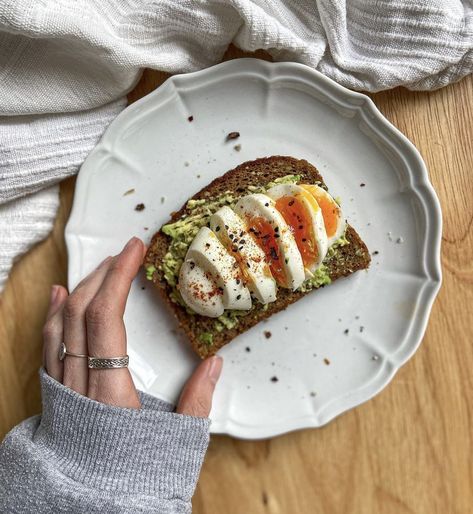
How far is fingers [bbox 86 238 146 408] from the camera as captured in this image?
1950mm

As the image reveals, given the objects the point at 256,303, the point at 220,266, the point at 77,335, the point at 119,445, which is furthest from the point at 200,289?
the point at 119,445

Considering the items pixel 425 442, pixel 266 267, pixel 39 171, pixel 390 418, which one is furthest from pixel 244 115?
pixel 425 442

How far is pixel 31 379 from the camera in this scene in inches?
88.3

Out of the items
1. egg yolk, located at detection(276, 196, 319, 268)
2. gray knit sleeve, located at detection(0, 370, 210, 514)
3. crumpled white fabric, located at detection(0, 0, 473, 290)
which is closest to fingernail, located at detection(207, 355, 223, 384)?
gray knit sleeve, located at detection(0, 370, 210, 514)

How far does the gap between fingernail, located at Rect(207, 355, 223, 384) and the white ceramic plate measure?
52mm

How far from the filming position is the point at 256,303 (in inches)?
83.0

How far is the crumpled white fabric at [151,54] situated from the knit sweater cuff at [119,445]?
668 millimetres

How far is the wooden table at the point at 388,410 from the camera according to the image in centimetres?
220

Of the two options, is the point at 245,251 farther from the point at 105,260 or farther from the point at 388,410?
the point at 388,410

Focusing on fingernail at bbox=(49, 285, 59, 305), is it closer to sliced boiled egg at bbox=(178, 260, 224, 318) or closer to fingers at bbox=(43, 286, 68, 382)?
fingers at bbox=(43, 286, 68, 382)

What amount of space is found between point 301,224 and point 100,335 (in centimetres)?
88

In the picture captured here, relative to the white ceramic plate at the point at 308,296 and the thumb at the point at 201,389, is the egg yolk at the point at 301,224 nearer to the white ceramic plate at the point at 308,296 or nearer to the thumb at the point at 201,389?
the white ceramic plate at the point at 308,296

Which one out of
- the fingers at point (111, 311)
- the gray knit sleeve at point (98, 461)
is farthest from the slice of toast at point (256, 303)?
the gray knit sleeve at point (98, 461)

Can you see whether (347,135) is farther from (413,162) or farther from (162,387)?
(162,387)
